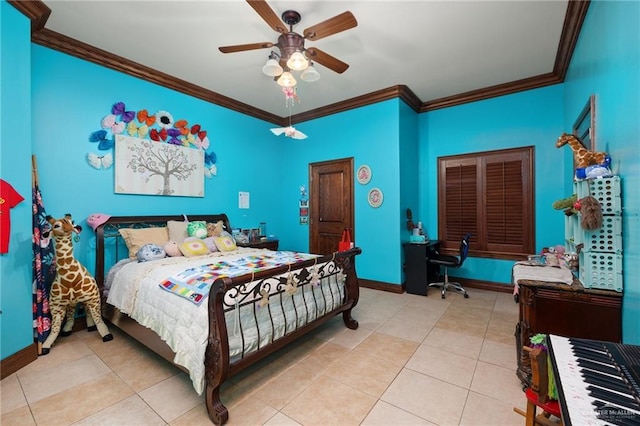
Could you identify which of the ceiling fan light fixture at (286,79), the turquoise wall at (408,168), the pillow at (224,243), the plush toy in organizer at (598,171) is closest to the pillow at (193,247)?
the pillow at (224,243)

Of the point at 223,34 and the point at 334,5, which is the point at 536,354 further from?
the point at 223,34

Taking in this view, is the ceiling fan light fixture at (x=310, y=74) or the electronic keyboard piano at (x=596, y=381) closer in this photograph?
the electronic keyboard piano at (x=596, y=381)

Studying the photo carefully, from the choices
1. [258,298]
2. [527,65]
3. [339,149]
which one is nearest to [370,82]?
[339,149]

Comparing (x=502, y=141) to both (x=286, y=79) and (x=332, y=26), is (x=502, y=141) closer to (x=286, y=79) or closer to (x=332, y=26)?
(x=332, y=26)

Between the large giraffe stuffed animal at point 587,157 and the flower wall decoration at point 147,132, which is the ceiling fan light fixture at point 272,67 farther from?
the large giraffe stuffed animal at point 587,157

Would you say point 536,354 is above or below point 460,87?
below

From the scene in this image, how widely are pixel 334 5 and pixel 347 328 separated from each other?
318 cm

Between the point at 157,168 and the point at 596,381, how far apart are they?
13.9 feet

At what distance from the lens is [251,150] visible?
4.95m

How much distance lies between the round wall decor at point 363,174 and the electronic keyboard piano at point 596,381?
363 centimetres

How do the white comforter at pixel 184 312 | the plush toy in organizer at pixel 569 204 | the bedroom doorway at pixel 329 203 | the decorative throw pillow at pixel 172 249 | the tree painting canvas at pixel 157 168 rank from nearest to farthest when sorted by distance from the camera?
1. the white comforter at pixel 184 312
2. the plush toy in organizer at pixel 569 204
3. the decorative throw pillow at pixel 172 249
4. the tree painting canvas at pixel 157 168
5. the bedroom doorway at pixel 329 203

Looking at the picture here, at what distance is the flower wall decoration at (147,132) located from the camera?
3.19m

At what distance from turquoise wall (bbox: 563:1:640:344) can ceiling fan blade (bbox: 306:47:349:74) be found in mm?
1847

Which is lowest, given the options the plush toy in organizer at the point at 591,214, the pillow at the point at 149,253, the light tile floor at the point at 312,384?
the light tile floor at the point at 312,384
